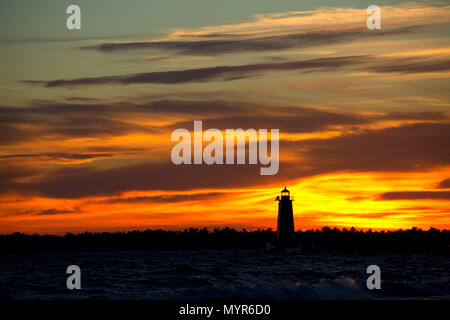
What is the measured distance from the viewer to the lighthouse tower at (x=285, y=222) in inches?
3061

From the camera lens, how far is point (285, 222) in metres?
78.5

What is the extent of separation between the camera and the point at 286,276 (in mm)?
41312

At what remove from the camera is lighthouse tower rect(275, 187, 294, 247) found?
7775 centimetres

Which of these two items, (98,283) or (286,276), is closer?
(98,283)

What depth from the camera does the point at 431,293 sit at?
102 feet
